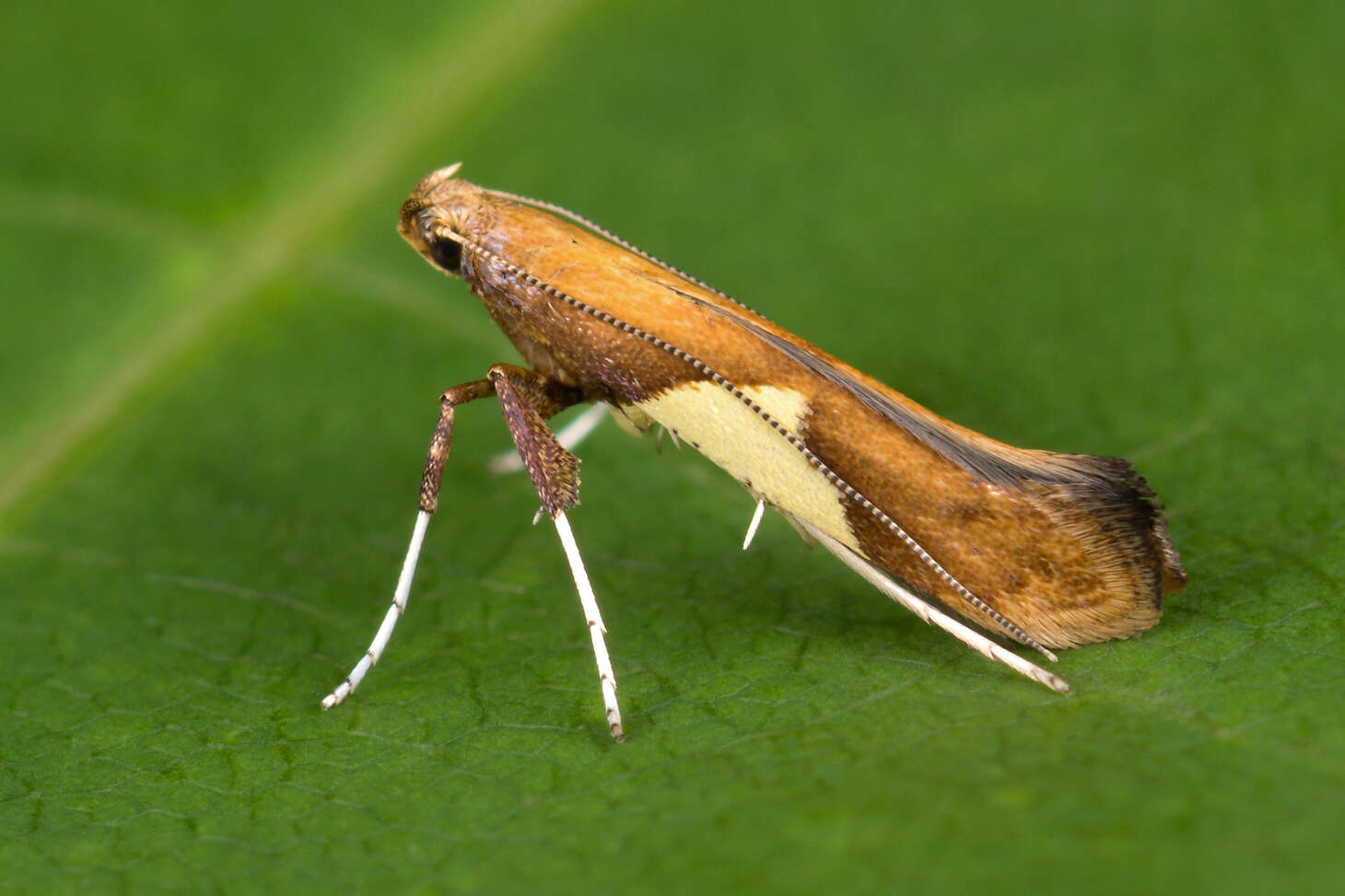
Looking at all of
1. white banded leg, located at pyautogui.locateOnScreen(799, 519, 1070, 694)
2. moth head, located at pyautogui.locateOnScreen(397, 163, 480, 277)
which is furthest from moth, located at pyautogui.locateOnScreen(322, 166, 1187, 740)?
moth head, located at pyautogui.locateOnScreen(397, 163, 480, 277)

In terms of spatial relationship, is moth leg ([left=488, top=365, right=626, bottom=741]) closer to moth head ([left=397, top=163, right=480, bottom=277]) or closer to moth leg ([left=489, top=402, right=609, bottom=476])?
moth head ([left=397, top=163, right=480, bottom=277])

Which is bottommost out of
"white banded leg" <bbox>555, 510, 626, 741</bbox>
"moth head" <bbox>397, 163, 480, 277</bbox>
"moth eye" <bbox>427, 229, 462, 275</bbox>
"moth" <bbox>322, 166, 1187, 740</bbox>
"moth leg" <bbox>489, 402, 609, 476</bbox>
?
"white banded leg" <bbox>555, 510, 626, 741</bbox>

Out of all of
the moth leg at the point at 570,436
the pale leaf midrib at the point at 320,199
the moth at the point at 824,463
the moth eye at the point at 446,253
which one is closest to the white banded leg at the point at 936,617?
the moth at the point at 824,463

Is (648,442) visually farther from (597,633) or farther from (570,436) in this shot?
(597,633)

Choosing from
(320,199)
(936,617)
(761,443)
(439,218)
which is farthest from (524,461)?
(320,199)

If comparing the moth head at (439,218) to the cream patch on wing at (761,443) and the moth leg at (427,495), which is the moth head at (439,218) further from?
the cream patch on wing at (761,443)
